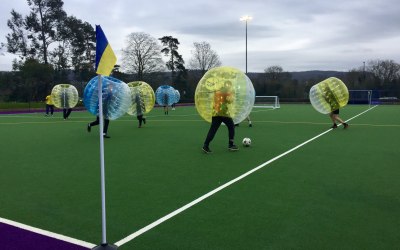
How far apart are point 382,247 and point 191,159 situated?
5.53 meters

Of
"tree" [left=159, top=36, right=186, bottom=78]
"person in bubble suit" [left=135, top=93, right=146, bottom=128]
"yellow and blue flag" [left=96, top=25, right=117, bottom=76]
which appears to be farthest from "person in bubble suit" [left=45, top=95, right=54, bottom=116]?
"tree" [left=159, top=36, right=186, bottom=78]

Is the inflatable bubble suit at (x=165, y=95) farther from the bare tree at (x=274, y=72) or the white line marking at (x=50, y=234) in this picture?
the bare tree at (x=274, y=72)

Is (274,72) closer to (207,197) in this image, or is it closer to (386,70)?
(386,70)

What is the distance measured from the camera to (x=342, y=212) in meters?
4.98

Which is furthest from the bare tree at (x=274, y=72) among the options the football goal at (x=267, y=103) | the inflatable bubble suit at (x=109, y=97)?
the inflatable bubble suit at (x=109, y=97)

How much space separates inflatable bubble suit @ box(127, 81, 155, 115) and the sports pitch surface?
613 cm

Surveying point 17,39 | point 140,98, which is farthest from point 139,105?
point 17,39

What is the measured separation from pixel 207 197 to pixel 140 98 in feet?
37.7

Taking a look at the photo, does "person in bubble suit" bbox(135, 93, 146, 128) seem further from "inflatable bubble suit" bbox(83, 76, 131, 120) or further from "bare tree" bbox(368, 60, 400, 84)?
"bare tree" bbox(368, 60, 400, 84)

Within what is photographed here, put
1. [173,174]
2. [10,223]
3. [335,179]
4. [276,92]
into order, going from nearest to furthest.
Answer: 1. [10,223]
2. [335,179]
3. [173,174]
4. [276,92]

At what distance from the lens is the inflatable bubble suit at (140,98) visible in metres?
16.5

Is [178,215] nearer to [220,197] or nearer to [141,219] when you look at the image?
[141,219]

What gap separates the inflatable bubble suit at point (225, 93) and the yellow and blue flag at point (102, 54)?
5538 millimetres

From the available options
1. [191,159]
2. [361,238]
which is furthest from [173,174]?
[361,238]
